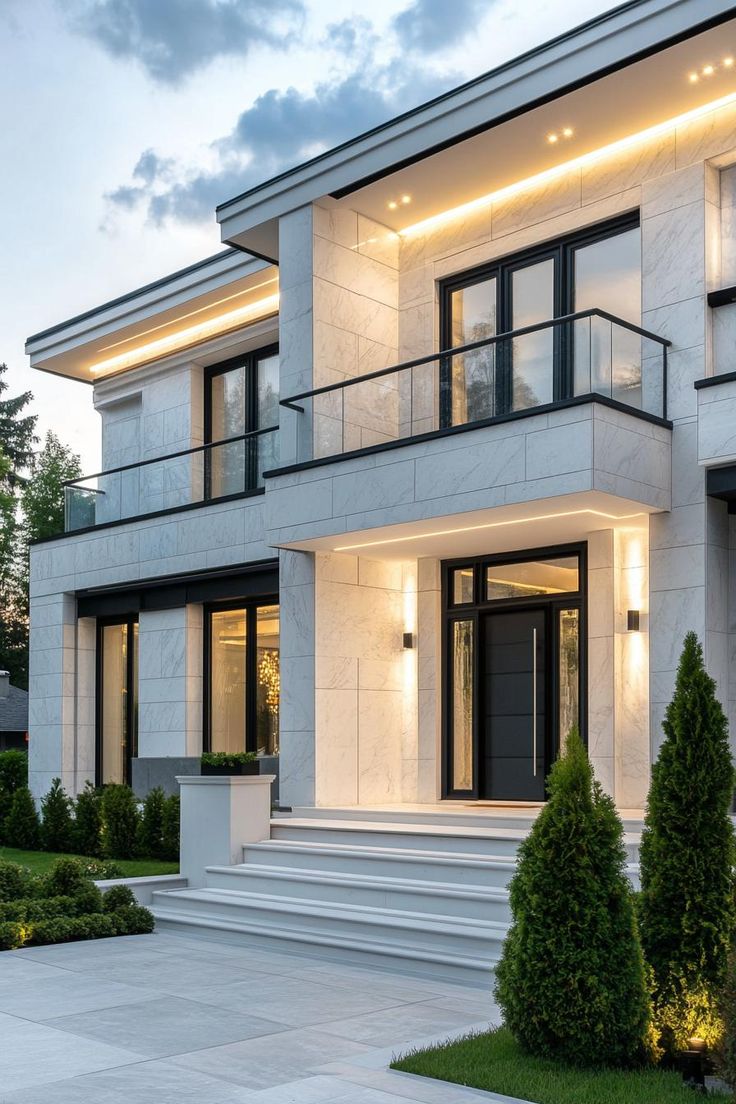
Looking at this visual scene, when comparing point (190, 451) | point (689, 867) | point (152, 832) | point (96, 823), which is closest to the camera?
point (689, 867)

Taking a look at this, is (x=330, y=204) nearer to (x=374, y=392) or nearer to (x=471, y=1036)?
(x=374, y=392)

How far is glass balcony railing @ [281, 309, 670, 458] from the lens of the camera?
12.4m

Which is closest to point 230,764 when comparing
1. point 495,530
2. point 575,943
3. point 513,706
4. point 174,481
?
point 513,706

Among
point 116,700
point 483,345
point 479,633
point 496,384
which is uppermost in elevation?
point 483,345

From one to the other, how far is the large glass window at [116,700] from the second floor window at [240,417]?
3569mm

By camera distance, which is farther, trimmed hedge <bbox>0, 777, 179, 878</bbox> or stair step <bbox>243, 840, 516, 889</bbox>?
trimmed hedge <bbox>0, 777, 179, 878</bbox>

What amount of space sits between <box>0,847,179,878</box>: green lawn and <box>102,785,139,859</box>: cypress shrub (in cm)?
21

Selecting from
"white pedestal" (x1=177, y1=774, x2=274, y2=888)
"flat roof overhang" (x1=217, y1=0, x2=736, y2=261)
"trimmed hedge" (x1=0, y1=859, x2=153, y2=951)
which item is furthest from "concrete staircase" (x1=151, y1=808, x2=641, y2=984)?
"flat roof overhang" (x1=217, y1=0, x2=736, y2=261)

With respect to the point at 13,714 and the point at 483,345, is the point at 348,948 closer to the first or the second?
the point at 483,345

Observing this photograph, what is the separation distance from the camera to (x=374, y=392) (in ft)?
47.5

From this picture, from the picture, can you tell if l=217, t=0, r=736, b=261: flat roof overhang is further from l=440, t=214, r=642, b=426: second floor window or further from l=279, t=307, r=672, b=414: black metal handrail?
l=279, t=307, r=672, b=414: black metal handrail

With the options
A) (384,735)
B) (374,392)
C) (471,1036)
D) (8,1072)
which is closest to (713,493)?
(374,392)

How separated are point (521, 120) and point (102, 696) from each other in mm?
11820

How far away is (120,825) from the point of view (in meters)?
15.7
